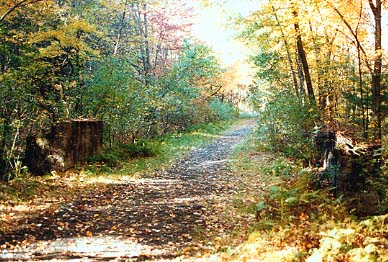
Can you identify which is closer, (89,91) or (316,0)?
(316,0)

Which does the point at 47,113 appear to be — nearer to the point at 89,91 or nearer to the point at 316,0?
the point at 89,91

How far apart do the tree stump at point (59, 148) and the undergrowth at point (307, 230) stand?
448 centimetres

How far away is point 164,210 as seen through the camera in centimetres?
690

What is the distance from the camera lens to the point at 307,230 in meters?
4.72

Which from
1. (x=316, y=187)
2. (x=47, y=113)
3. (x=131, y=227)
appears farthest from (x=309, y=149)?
(x=47, y=113)

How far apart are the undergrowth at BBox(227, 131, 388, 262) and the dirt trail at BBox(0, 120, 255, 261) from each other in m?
0.58

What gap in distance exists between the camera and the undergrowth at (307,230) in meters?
3.76

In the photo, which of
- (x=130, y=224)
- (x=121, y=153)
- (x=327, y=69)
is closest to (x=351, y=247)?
(x=130, y=224)

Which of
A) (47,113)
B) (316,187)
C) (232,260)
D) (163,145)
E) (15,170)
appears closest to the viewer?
(232,260)

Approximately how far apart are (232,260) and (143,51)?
16.2 m

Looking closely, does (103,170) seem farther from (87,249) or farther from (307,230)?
(307,230)

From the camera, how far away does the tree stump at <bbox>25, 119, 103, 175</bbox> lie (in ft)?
30.4

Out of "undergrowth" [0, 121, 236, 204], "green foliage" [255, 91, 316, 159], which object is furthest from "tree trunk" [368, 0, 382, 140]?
"undergrowth" [0, 121, 236, 204]

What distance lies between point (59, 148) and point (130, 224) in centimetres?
428
